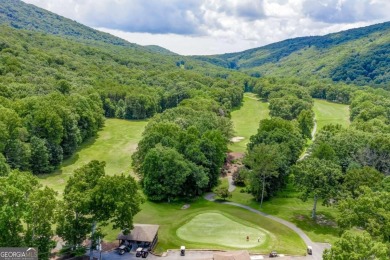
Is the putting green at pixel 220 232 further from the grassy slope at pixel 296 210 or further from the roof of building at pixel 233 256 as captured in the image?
the grassy slope at pixel 296 210

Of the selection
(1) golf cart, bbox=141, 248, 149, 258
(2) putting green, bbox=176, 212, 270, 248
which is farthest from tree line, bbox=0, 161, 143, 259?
(2) putting green, bbox=176, 212, 270, 248

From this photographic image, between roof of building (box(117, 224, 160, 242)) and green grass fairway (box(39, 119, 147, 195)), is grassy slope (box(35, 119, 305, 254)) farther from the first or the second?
roof of building (box(117, 224, 160, 242))

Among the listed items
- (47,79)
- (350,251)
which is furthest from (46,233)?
(47,79)

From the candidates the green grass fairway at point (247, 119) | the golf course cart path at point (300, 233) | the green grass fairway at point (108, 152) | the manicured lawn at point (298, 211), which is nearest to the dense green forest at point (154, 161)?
the manicured lawn at point (298, 211)

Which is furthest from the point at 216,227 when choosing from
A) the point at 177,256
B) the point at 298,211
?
the point at 298,211

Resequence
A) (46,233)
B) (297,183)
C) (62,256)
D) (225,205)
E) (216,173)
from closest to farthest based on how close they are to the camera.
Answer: (46,233) < (62,256) < (297,183) < (225,205) < (216,173)

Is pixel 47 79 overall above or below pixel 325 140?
above

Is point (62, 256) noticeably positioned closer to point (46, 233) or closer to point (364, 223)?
point (46, 233)

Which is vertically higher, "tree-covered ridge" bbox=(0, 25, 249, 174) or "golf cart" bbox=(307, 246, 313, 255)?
"tree-covered ridge" bbox=(0, 25, 249, 174)
